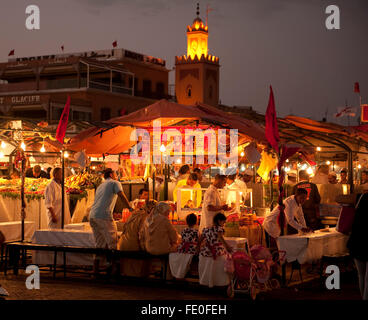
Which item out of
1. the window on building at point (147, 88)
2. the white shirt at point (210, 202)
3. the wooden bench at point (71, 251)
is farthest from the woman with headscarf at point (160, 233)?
the window on building at point (147, 88)

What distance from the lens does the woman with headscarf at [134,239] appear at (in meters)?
9.49

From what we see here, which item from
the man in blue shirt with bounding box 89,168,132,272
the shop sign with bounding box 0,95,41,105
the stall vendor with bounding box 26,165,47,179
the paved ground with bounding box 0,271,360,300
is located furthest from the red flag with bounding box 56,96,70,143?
the shop sign with bounding box 0,95,41,105

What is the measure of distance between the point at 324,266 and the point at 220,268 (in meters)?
2.60

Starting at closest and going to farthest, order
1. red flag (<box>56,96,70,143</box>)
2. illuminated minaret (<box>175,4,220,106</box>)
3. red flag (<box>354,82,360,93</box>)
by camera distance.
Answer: red flag (<box>56,96,70,143</box>) → red flag (<box>354,82,360,93</box>) → illuminated minaret (<box>175,4,220,106</box>)

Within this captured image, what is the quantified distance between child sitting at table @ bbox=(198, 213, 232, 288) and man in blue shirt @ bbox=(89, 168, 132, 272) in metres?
1.98

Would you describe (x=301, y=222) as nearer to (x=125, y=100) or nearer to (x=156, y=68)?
(x=125, y=100)

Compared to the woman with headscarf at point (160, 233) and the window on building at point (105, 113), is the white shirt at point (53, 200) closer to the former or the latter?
the woman with headscarf at point (160, 233)

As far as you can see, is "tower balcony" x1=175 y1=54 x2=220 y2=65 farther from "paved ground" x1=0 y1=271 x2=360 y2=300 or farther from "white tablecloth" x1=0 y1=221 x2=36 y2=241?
"paved ground" x1=0 y1=271 x2=360 y2=300

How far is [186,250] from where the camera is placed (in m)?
8.88

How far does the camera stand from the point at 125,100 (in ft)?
178

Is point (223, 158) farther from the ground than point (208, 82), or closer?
closer

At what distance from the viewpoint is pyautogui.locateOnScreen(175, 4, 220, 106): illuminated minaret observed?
6550 centimetres
